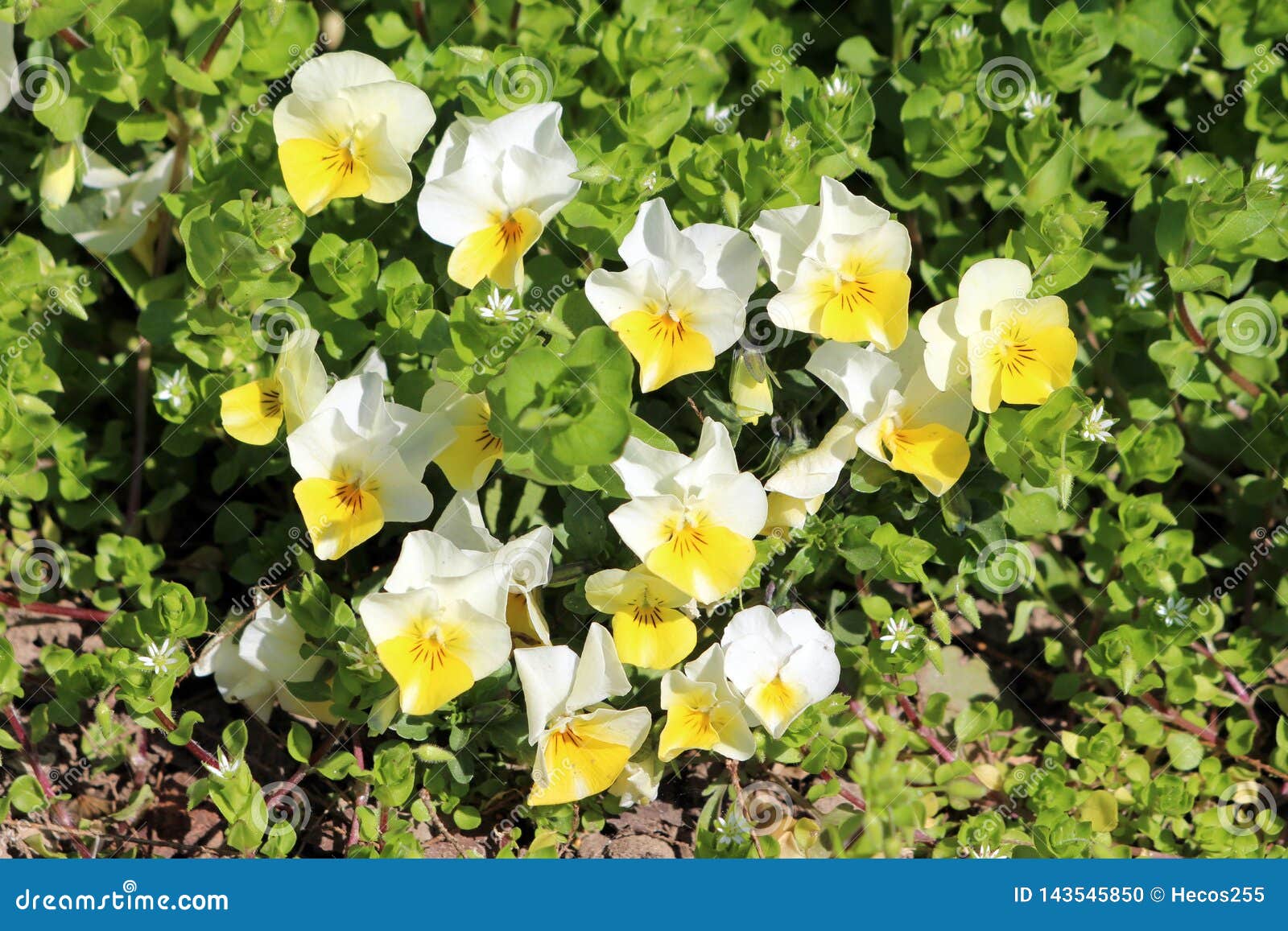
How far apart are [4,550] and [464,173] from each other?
1.51 m

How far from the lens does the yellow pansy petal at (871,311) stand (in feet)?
7.30

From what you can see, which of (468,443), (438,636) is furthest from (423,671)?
(468,443)

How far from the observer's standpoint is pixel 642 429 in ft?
7.35

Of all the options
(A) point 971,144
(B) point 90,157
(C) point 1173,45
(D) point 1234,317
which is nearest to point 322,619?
(B) point 90,157

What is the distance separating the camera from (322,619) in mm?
2422

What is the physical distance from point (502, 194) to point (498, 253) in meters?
0.11

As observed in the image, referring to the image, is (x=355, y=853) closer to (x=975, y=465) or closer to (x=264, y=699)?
(x=264, y=699)

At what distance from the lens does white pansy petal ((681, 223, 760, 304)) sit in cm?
221

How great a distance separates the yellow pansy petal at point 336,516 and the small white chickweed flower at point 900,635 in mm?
1032

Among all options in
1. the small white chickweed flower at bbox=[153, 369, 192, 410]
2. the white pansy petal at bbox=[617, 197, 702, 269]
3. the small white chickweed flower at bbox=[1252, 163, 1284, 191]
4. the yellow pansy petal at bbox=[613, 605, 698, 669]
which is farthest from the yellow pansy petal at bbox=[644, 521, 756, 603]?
the small white chickweed flower at bbox=[1252, 163, 1284, 191]

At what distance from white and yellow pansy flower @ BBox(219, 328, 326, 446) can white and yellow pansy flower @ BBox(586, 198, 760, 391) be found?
528mm

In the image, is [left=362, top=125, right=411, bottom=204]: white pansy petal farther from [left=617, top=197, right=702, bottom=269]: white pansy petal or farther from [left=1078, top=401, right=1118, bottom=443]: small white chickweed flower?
[left=1078, top=401, right=1118, bottom=443]: small white chickweed flower

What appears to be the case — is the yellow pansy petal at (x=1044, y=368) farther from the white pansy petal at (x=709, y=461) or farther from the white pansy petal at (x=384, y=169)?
the white pansy petal at (x=384, y=169)

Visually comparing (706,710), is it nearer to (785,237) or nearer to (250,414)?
(785,237)
